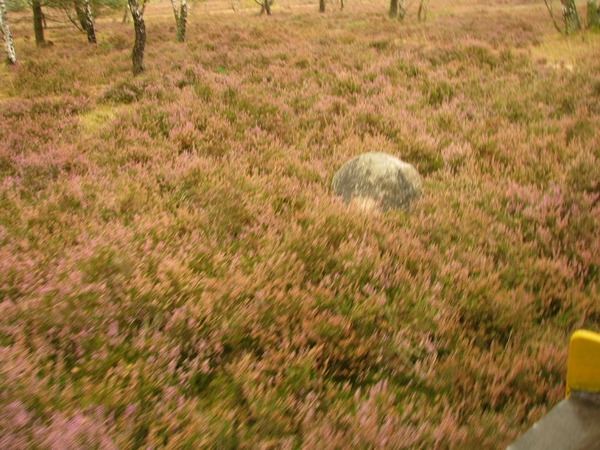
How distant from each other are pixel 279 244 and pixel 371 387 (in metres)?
1.61

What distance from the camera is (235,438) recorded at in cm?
196

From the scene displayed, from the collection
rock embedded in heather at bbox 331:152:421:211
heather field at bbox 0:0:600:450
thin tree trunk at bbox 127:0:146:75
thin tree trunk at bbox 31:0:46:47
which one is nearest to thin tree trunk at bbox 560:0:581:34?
heather field at bbox 0:0:600:450

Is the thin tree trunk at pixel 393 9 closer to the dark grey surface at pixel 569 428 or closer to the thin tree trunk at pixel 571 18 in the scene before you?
the thin tree trunk at pixel 571 18

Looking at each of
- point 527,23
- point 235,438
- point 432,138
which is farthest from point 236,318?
point 527,23

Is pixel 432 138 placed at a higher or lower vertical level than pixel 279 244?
higher

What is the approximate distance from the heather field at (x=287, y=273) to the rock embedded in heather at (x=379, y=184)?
0.68 feet

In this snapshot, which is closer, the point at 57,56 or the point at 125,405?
the point at 125,405

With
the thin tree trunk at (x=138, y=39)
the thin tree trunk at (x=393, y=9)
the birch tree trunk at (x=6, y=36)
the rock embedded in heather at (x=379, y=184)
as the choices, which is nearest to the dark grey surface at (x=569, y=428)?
the rock embedded in heather at (x=379, y=184)

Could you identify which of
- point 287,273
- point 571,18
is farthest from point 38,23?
point 571,18

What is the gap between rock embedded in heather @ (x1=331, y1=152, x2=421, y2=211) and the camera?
4.58 metres

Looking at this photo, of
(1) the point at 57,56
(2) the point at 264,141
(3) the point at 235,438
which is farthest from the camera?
(1) the point at 57,56

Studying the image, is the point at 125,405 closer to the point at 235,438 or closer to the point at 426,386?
the point at 235,438

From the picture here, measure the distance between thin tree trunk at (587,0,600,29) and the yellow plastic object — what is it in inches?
600

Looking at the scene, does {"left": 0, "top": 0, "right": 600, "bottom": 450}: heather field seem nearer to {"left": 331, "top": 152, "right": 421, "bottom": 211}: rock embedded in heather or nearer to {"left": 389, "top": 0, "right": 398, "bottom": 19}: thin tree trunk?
{"left": 331, "top": 152, "right": 421, "bottom": 211}: rock embedded in heather
